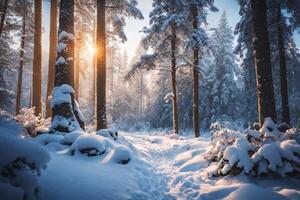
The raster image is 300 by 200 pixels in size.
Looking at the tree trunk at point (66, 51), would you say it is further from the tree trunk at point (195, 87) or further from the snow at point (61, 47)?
the tree trunk at point (195, 87)

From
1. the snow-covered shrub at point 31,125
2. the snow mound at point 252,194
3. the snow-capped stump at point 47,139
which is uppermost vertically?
the snow-covered shrub at point 31,125

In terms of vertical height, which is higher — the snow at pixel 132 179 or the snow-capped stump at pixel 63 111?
the snow-capped stump at pixel 63 111

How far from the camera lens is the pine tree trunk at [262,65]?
24.9ft

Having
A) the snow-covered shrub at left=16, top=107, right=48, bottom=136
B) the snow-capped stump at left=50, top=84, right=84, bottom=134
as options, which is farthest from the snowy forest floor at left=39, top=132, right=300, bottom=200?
the snow-covered shrub at left=16, top=107, right=48, bottom=136

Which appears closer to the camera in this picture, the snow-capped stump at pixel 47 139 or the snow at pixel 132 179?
the snow at pixel 132 179

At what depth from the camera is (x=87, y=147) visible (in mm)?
6961

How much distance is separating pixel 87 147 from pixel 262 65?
5.81 m

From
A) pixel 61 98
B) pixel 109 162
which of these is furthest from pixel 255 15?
pixel 61 98

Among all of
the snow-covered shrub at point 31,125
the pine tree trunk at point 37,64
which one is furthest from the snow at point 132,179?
the pine tree trunk at point 37,64

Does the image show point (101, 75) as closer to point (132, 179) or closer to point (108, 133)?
point (108, 133)

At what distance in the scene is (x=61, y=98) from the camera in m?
8.86

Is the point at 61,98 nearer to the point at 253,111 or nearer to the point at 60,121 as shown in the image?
the point at 60,121

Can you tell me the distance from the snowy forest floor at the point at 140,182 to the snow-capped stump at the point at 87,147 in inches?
7.8

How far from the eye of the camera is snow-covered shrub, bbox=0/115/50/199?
8.41ft
